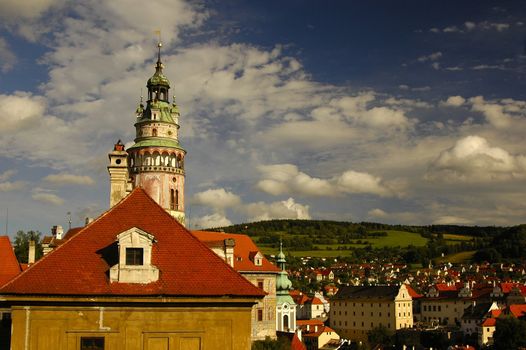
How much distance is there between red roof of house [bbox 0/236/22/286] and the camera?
2583cm

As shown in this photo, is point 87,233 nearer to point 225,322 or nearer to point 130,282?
point 130,282

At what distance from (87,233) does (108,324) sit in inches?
88.1

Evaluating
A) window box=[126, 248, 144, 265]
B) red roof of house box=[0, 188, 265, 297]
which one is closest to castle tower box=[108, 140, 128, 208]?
red roof of house box=[0, 188, 265, 297]

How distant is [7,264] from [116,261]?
561 inches

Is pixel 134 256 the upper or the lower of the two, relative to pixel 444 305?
upper

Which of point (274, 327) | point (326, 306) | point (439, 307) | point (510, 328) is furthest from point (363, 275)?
point (274, 327)

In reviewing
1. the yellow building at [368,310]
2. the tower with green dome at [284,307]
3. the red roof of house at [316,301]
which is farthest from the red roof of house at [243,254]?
the red roof of house at [316,301]

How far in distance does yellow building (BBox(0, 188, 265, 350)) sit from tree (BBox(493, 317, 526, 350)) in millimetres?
73537

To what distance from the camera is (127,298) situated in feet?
45.3

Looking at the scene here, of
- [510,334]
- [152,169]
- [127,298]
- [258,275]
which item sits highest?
[152,169]

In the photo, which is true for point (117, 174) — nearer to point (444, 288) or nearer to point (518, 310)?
point (518, 310)

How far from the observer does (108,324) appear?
45.5 feet

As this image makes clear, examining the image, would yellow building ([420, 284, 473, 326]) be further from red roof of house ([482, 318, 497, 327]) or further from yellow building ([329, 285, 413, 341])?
red roof of house ([482, 318, 497, 327])

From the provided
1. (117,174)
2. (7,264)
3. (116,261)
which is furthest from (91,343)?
(7,264)
